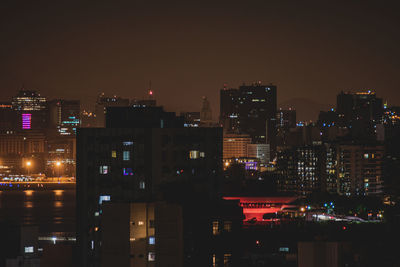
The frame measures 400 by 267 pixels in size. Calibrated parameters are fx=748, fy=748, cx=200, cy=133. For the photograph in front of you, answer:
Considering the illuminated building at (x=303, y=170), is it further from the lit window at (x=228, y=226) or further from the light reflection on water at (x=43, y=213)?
the lit window at (x=228, y=226)

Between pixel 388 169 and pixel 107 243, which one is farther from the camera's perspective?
pixel 388 169

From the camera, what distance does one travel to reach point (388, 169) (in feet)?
135

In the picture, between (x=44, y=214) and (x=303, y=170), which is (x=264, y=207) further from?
(x=303, y=170)

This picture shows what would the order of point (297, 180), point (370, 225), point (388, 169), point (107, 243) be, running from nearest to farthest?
point (107, 243)
point (370, 225)
point (388, 169)
point (297, 180)

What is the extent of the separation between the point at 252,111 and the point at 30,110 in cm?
3831

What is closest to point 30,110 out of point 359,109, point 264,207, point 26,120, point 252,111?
point 26,120

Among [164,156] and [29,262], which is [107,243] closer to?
[29,262]

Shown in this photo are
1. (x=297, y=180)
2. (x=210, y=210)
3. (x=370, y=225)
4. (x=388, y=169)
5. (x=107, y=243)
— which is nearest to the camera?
(x=107, y=243)

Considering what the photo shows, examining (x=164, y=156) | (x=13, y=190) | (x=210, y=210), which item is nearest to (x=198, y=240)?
(x=210, y=210)

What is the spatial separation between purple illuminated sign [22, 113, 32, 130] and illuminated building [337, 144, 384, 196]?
6949cm

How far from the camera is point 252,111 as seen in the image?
83.6 m

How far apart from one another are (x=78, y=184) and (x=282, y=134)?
2646 inches

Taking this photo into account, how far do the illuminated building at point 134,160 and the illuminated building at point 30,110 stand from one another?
9221 centimetres

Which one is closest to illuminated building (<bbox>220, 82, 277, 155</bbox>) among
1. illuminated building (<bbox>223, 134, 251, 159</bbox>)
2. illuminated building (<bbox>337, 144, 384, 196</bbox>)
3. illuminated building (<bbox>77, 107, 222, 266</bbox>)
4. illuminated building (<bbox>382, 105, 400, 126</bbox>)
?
illuminated building (<bbox>223, 134, 251, 159</bbox>)
